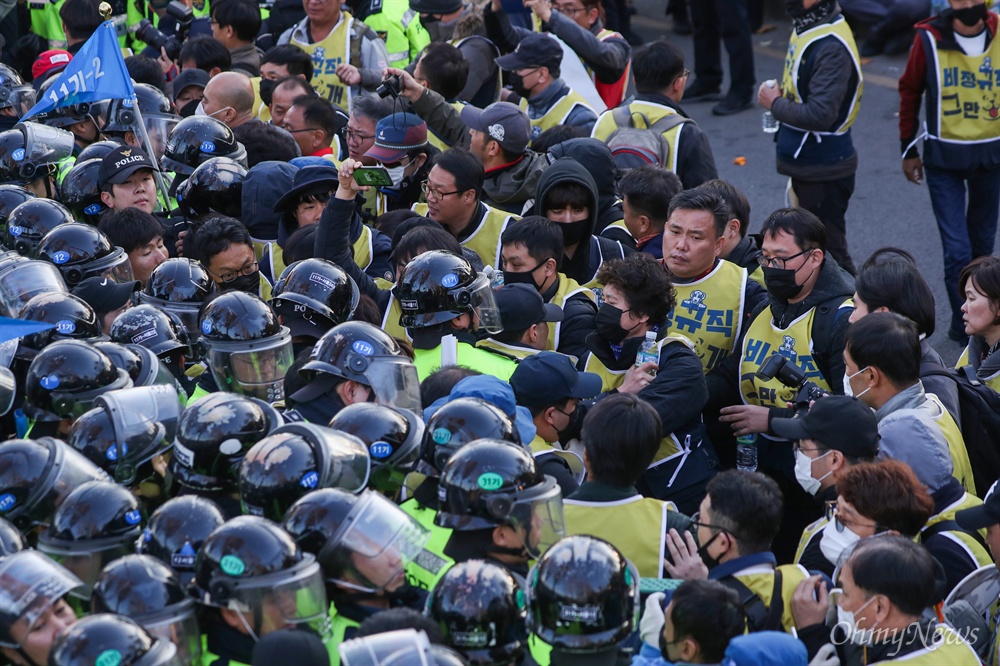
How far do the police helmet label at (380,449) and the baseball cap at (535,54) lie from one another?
16.5 ft

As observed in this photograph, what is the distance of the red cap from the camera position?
9852mm

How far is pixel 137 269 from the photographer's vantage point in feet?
21.3

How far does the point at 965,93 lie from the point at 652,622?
5.93 m

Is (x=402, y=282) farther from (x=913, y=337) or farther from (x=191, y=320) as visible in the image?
(x=913, y=337)

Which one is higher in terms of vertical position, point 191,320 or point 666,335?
point 191,320

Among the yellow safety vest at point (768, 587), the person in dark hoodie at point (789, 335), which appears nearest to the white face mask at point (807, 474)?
the person in dark hoodie at point (789, 335)

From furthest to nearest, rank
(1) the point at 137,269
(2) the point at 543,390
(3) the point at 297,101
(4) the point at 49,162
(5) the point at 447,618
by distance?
(3) the point at 297,101, (4) the point at 49,162, (1) the point at 137,269, (2) the point at 543,390, (5) the point at 447,618

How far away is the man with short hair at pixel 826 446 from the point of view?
175 inches

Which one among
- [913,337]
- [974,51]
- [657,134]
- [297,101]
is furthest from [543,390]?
[974,51]

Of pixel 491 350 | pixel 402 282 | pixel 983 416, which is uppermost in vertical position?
pixel 402 282

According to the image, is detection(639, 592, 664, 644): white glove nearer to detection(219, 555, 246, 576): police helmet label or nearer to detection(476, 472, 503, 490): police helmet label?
detection(476, 472, 503, 490): police helmet label

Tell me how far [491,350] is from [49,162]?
372 cm

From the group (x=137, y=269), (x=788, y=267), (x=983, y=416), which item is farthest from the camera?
(x=137, y=269)

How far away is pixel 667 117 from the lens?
315 inches
